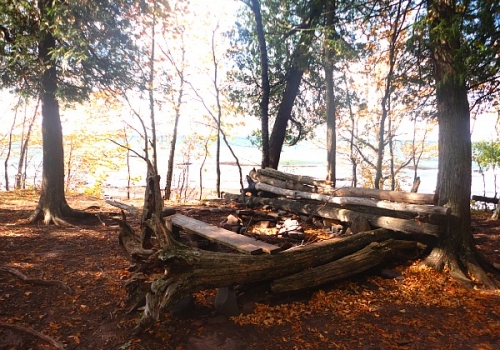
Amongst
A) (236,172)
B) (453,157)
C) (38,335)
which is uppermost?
(236,172)

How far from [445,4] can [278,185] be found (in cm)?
551

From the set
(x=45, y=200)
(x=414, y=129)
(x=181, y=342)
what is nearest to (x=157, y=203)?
(x=181, y=342)

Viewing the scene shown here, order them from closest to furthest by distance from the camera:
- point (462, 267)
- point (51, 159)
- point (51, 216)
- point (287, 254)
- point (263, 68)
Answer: point (287, 254), point (462, 267), point (51, 216), point (51, 159), point (263, 68)

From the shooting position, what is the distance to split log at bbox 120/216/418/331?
3285 millimetres

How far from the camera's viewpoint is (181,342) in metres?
3.29

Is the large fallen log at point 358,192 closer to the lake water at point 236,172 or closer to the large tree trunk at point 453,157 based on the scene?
the large tree trunk at point 453,157

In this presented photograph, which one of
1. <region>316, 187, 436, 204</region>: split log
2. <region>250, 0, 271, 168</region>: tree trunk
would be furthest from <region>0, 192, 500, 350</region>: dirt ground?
<region>250, 0, 271, 168</region>: tree trunk

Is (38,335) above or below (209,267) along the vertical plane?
below

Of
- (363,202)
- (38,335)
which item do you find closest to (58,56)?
(38,335)

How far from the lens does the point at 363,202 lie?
6.16 m

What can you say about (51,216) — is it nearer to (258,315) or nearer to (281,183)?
(281,183)

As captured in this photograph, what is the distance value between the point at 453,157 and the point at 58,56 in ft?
28.5

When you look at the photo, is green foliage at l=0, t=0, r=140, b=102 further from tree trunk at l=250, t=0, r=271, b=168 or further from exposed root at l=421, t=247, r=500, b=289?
exposed root at l=421, t=247, r=500, b=289

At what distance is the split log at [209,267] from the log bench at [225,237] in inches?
4.5
